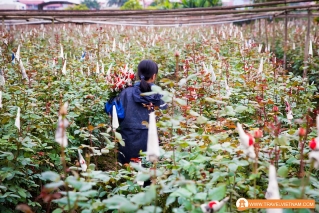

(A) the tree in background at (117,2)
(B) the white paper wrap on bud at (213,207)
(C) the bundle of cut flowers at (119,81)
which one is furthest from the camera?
(A) the tree in background at (117,2)

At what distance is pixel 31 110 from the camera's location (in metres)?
2.60

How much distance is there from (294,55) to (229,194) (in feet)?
19.8

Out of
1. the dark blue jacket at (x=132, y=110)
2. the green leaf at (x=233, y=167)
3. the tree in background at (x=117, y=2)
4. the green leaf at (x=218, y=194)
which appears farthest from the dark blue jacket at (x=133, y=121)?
the tree in background at (x=117, y=2)

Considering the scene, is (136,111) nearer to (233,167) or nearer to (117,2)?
(233,167)

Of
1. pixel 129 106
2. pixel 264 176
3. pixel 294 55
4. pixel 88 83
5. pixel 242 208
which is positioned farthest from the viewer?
pixel 294 55

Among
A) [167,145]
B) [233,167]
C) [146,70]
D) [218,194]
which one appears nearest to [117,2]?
[146,70]

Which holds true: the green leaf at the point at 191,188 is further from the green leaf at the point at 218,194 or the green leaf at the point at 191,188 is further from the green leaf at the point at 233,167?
the green leaf at the point at 233,167

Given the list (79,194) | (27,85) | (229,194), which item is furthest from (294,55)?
(79,194)

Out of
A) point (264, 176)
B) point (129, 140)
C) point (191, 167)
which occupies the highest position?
point (191, 167)

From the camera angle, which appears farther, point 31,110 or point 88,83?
point 88,83

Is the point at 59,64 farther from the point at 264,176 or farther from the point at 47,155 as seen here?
the point at 264,176

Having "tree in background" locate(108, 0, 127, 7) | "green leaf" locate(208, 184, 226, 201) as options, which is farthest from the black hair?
"tree in background" locate(108, 0, 127, 7)

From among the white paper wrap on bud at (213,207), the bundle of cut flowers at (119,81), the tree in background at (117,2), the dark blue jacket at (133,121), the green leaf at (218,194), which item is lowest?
the dark blue jacket at (133,121)

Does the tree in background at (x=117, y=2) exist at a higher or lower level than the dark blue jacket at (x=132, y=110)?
higher
